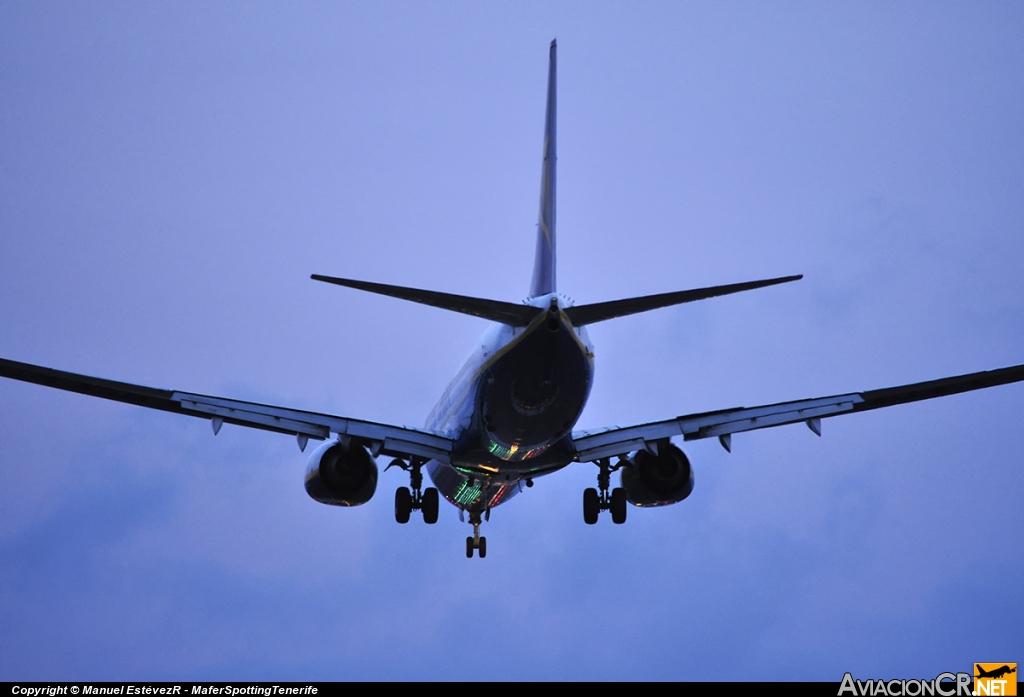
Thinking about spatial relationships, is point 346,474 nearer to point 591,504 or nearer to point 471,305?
point 591,504

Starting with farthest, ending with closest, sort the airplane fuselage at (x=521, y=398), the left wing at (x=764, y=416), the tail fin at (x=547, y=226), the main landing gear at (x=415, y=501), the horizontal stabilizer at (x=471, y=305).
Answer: the main landing gear at (x=415, y=501) < the tail fin at (x=547, y=226) < the left wing at (x=764, y=416) < the airplane fuselage at (x=521, y=398) < the horizontal stabilizer at (x=471, y=305)

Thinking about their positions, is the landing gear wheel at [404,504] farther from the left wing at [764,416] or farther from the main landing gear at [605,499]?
the left wing at [764,416]

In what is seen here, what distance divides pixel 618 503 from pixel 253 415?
10585mm

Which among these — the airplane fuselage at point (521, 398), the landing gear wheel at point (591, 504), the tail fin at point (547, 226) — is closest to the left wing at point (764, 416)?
the airplane fuselage at point (521, 398)

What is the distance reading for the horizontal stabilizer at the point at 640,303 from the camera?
20.8m

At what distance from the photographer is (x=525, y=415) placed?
24.1 meters

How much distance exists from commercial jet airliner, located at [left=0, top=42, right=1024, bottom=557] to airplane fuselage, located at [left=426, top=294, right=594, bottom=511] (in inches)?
1.3

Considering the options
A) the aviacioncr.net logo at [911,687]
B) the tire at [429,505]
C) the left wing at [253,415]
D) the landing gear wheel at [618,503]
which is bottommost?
the aviacioncr.net logo at [911,687]

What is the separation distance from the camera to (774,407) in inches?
1089

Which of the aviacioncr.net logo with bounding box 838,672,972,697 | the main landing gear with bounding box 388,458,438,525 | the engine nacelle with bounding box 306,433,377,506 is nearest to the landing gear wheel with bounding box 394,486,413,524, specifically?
the main landing gear with bounding box 388,458,438,525

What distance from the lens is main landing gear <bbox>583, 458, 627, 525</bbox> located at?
101ft

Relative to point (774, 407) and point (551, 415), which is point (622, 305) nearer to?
point (551, 415)

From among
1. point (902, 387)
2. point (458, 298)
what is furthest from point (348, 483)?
point (902, 387)

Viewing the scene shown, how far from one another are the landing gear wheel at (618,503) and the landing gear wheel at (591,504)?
453 mm
